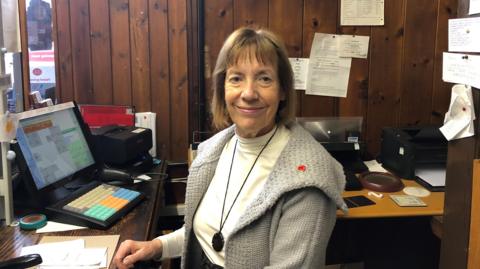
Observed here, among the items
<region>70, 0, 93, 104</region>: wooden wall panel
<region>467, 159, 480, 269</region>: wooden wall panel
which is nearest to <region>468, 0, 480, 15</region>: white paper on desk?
<region>467, 159, 480, 269</region>: wooden wall panel

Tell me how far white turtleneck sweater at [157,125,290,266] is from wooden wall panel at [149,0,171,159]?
3.95 ft

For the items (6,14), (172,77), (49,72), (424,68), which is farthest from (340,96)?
(6,14)

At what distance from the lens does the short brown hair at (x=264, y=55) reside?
1321mm

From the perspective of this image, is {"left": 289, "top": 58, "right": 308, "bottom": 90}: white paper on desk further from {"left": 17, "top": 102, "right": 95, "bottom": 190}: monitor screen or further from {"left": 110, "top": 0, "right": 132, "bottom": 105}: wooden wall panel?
{"left": 17, "top": 102, "right": 95, "bottom": 190}: monitor screen

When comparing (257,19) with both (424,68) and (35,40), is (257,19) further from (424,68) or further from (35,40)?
(35,40)

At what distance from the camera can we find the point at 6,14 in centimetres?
154

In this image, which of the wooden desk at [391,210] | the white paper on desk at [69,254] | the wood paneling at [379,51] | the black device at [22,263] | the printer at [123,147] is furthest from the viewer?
the wood paneling at [379,51]

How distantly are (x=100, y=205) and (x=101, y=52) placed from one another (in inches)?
43.8

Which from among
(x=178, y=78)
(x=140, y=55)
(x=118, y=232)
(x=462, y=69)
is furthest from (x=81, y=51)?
(x=462, y=69)

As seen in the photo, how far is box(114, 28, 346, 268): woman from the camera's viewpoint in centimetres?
119

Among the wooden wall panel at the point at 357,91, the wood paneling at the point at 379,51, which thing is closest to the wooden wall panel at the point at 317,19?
the wood paneling at the point at 379,51

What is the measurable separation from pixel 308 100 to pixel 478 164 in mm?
1399

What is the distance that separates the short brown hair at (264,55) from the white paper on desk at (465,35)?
53 cm

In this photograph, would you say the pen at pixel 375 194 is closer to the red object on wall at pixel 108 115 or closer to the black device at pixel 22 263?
the red object on wall at pixel 108 115
